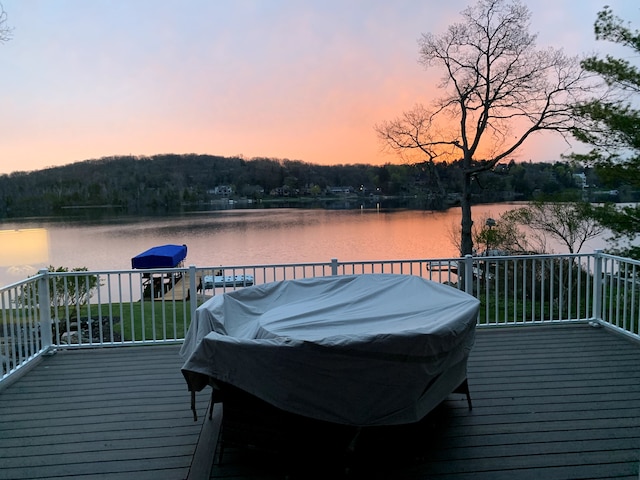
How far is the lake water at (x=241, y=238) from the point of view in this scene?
18094mm

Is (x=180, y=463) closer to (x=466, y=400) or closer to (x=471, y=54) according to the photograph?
(x=466, y=400)

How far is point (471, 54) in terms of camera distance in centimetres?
1361

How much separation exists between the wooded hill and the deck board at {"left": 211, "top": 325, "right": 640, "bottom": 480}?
25.2ft

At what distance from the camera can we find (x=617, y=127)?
837 centimetres

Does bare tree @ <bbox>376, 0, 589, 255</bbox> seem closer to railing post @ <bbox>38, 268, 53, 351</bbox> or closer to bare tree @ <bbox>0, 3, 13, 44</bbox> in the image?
bare tree @ <bbox>0, 3, 13, 44</bbox>

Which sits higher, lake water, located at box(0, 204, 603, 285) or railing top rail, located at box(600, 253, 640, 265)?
railing top rail, located at box(600, 253, 640, 265)

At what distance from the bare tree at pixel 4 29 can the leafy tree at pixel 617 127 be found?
9.34 m

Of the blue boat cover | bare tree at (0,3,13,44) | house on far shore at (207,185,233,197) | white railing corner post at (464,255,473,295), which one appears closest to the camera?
white railing corner post at (464,255,473,295)

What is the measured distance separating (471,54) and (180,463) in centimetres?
1392

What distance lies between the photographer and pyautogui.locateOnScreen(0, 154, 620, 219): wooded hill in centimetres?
1531

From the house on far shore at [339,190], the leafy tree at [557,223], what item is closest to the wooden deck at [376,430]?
the leafy tree at [557,223]

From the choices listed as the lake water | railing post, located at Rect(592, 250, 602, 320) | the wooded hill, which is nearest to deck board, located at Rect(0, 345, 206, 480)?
railing post, located at Rect(592, 250, 602, 320)

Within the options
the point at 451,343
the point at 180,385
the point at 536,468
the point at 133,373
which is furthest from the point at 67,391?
the point at 536,468

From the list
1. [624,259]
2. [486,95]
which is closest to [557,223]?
[486,95]
